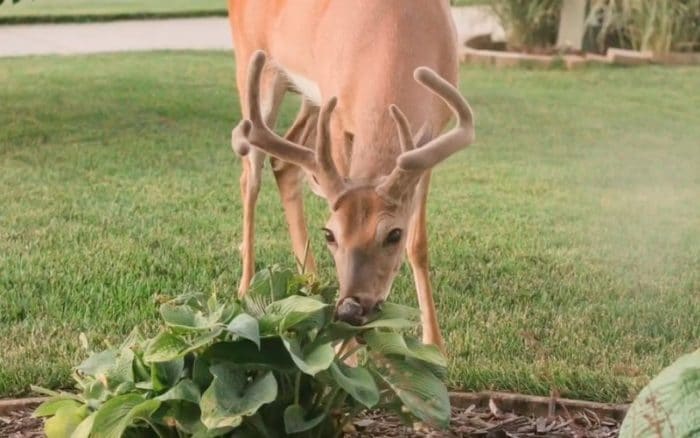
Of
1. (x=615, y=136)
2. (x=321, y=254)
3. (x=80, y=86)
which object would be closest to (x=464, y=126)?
(x=321, y=254)

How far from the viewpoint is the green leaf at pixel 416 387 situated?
3.86 m

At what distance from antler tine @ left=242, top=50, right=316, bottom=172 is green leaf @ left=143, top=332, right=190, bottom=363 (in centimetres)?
90

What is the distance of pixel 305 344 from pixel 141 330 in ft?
6.49

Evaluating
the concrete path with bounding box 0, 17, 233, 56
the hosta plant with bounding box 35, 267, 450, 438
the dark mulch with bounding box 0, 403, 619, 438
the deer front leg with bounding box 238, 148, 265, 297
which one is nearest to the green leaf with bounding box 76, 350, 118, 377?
the hosta plant with bounding box 35, 267, 450, 438

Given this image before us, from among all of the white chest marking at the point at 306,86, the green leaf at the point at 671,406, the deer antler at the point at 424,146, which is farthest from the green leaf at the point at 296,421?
the white chest marking at the point at 306,86

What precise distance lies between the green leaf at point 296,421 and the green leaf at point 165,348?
33 centimetres

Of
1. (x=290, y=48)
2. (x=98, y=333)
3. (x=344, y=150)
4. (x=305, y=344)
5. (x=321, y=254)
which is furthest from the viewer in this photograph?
(x=321, y=254)

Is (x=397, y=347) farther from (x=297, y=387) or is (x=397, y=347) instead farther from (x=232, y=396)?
(x=232, y=396)

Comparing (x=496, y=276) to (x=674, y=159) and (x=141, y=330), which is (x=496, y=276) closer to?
(x=141, y=330)

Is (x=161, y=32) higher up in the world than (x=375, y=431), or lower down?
lower down

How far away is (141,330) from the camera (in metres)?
5.71

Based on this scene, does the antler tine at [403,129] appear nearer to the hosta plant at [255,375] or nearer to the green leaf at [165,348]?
the hosta plant at [255,375]

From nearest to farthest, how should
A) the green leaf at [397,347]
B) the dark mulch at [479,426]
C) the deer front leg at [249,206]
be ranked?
the green leaf at [397,347] < the dark mulch at [479,426] < the deer front leg at [249,206]

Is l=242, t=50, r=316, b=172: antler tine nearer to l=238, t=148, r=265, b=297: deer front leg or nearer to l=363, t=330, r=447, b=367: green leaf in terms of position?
l=363, t=330, r=447, b=367: green leaf
